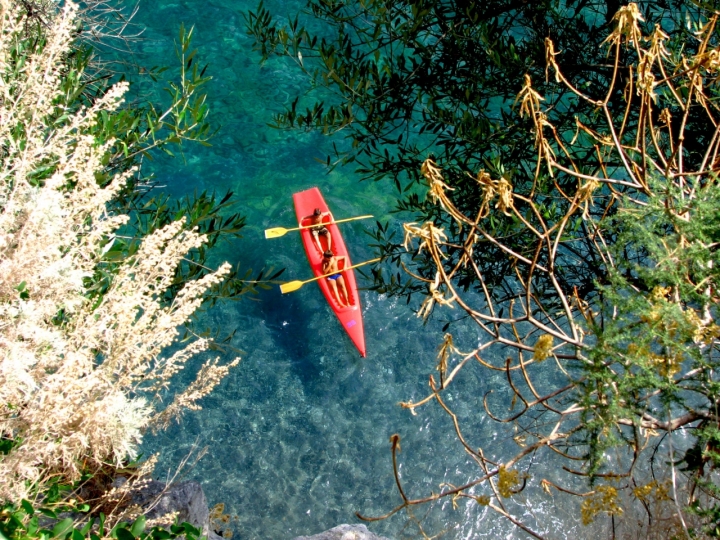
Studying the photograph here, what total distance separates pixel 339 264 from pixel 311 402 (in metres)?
1.46

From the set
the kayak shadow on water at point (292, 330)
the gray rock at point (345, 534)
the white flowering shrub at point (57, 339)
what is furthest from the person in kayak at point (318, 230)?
the white flowering shrub at point (57, 339)

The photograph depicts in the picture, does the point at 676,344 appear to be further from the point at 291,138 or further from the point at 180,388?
the point at 291,138

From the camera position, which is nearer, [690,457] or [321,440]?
[690,457]

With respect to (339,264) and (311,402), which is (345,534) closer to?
(311,402)

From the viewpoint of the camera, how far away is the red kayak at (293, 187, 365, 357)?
704 cm

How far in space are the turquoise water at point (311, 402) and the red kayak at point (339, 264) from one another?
0.14 metres

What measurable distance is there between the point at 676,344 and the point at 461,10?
9.41ft

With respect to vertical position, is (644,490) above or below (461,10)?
below

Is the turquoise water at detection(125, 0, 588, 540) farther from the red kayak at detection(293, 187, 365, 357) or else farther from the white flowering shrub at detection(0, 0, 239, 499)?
the white flowering shrub at detection(0, 0, 239, 499)

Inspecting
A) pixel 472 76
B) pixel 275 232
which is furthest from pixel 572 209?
pixel 275 232

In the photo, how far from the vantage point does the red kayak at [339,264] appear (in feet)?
23.1

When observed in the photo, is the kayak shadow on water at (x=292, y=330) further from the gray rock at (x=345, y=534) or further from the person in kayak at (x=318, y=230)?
the gray rock at (x=345, y=534)

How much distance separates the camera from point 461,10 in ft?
13.9

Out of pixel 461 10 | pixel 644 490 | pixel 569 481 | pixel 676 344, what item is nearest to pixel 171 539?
pixel 644 490
